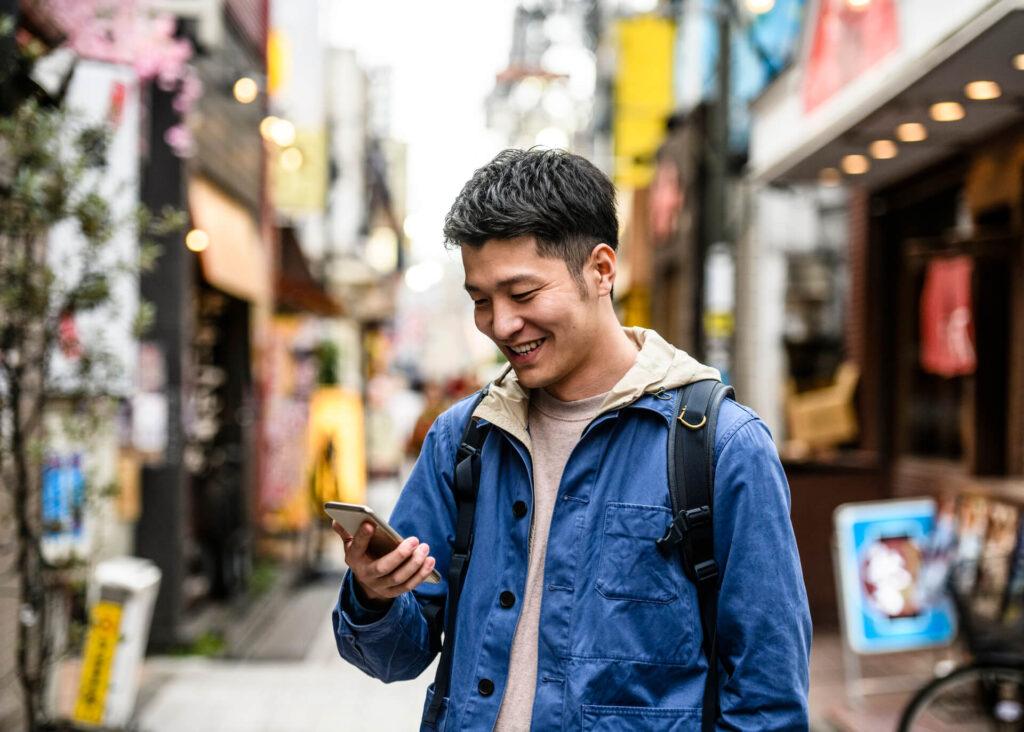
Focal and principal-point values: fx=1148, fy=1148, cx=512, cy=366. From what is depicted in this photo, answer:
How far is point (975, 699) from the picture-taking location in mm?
5438

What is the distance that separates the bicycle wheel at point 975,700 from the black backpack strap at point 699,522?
12.3ft

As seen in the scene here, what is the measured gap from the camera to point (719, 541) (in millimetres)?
2154

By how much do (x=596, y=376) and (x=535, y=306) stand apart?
23 cm

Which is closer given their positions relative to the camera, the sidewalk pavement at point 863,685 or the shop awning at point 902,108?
the shop awning at point 902,108

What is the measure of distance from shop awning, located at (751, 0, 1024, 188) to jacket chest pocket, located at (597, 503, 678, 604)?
415 centimetres

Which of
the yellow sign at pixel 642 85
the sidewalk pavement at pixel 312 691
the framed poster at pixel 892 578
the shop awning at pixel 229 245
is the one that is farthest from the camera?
the yellow sign at pixel 642 85

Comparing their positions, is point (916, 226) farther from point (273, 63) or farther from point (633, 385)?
point (633, 385)

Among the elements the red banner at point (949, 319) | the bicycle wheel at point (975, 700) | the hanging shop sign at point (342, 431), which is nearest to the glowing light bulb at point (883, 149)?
the red banner at point (949, 319)

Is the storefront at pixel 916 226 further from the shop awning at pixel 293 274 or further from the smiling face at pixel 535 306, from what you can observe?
the shop awning at pixel 293 274

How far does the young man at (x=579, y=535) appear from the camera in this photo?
210 centimetres

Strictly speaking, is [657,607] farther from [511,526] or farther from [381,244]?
[381,244]

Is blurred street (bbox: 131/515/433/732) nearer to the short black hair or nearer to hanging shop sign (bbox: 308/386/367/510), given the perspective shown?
hanging shop sign (bbox: 308/386/367/510)

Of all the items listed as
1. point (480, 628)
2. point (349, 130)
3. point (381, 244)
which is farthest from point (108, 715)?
point (381, 244)

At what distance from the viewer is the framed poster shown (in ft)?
24.6
